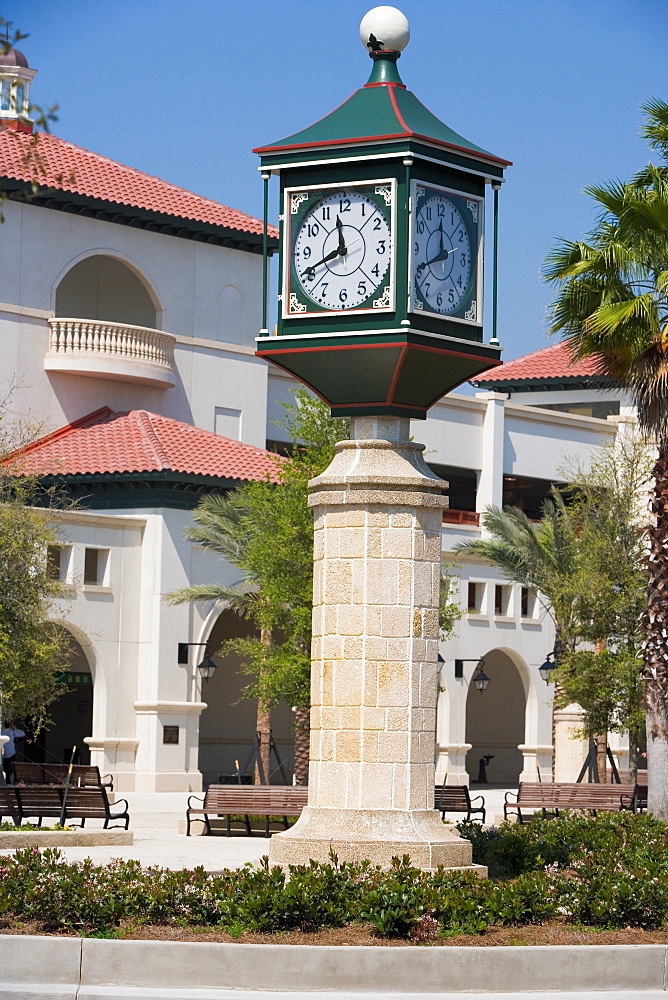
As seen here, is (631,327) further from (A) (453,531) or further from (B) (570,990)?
(A) (453,531)

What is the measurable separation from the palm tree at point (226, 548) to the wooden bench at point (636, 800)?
28.5 ft

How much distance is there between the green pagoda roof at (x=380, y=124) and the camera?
15.2 m

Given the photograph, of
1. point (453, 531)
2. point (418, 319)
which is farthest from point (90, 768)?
point (453, 531)

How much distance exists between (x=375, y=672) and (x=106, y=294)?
34201 millimetres

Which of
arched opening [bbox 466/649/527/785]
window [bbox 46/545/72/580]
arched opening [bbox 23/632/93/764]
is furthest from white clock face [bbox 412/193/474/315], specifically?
arched opening [bbox 466/649/527/785]

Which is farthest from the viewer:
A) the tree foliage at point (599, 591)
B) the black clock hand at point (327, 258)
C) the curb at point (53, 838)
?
the tree foliage at point (599, 591)

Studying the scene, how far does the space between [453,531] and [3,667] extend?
75.4 feet

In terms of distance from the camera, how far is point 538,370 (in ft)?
197

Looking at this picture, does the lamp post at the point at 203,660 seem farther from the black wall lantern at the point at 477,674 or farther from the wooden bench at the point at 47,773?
the wooden bench at the point at 47,773

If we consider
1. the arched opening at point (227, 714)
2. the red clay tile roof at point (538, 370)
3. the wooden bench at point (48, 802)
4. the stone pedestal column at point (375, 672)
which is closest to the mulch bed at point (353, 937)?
the stone pedestal column at point (375, 672)

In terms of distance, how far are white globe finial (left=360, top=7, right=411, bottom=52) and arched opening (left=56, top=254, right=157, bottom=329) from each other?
3176 centimetres

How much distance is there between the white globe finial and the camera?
15.7 meters

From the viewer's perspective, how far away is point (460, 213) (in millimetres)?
15609

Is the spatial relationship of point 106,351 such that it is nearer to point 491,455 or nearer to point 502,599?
point 502,599
